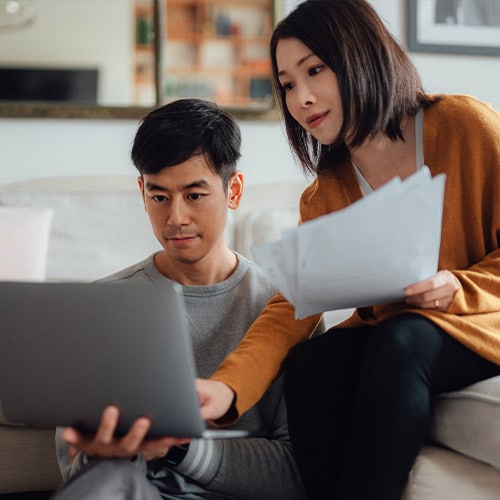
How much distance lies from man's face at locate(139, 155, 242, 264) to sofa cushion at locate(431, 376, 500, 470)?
49 cm

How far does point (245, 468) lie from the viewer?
3.93 feet

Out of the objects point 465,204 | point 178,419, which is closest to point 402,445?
point 178,419

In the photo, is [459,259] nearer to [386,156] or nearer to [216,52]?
[386,156]

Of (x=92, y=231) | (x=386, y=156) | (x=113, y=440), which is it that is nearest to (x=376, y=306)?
(x=386, y=156)

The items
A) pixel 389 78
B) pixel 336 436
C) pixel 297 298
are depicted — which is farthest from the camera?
pixel 389 78

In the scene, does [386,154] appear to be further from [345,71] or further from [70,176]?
[70,176]

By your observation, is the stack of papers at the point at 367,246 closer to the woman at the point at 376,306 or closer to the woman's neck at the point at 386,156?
the woman at the point at 376,306

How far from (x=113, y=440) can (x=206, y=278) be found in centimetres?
49

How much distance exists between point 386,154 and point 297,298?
1.28 feet

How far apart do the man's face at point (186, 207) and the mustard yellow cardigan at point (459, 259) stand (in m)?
0.18

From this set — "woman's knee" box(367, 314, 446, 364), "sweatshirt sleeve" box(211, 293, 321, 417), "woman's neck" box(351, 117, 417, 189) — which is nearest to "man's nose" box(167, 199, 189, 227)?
"sweatshirt sleeve" box(211, 293, 321, 417)

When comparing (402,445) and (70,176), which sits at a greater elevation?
(70,176)

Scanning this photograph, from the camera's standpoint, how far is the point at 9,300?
0.93 metres

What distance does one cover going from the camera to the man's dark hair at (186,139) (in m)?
1.34
